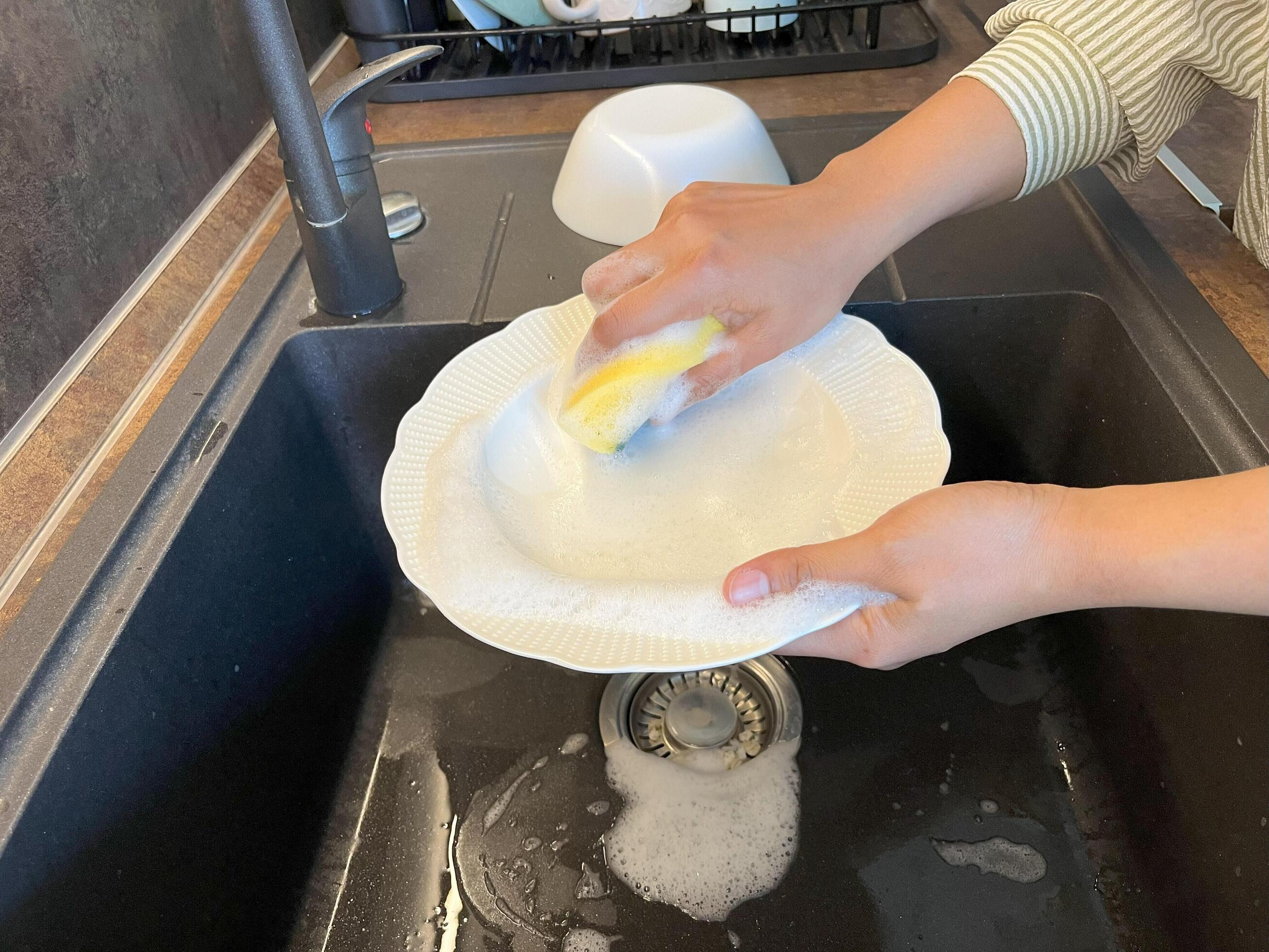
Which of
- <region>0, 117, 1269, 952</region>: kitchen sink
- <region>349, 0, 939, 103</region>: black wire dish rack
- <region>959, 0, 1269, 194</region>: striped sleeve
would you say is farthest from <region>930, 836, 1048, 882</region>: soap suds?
<region>349, 0, 939, 103</region>: black wire dish rack

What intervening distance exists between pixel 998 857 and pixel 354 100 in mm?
679

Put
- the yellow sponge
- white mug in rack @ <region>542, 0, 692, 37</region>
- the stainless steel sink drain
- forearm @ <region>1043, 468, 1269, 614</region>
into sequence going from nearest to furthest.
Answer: forearm @ <region>1043, 468, 1269, 614</region> → the yellow sponge → the stainless steel sink drain → white mug in rack @ <region>542, 0, 692, 37</region>

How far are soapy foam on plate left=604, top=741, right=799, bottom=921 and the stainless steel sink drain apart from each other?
0.5 inches

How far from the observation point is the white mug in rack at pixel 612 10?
34.9 inches

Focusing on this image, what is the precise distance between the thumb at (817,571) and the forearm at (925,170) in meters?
0.24

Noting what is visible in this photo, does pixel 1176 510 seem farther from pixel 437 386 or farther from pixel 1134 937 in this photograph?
pixel 437 386

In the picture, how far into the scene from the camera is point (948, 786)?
0.62 meters

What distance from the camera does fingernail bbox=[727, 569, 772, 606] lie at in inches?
17.3

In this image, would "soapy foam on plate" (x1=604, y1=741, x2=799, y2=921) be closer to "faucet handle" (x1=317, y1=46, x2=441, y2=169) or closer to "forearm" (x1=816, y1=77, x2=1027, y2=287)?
"forearm" (x1=816, y1=77, x2=1027, y2=287)

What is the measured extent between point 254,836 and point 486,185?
58cm

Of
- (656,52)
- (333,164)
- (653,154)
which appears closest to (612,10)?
(656,52)

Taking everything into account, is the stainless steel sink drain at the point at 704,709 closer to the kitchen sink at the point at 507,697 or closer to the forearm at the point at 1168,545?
the kitchen sink at the point at 507,697

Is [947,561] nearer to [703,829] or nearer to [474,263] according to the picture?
[703,829]

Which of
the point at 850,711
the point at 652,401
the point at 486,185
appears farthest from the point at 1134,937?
the point at 486,185
